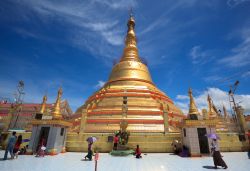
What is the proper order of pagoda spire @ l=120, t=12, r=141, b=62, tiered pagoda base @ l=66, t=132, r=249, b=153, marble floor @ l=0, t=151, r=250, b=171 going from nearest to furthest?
marble floor @ l=0, t=151, r=250, b=171
tiered pagoda base @ l=66, t=132, r=249, b=153
pagoda spire @ l=120, t=12, r=141, b=62

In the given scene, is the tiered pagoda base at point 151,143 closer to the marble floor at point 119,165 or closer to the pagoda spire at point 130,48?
the marble floor at point 119,165

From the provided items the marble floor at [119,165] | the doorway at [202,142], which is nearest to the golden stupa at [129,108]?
the doorway at [202,142]

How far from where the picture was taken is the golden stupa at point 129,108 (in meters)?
19.7

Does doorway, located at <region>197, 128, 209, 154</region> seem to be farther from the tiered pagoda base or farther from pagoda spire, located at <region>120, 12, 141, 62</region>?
pagoda spire, located at <region>120, 12, 141, 62</region>

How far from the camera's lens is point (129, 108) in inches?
878

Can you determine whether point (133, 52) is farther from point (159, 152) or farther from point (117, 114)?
point (159, 152)

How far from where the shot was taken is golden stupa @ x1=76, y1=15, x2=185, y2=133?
64.5ft

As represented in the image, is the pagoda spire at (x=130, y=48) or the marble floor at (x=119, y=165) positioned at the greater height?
the pagoda spire at (x=130, y=48)

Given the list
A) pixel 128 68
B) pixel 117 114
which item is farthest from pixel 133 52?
pixel 117 114

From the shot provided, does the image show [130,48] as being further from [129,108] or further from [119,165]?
[119,165]

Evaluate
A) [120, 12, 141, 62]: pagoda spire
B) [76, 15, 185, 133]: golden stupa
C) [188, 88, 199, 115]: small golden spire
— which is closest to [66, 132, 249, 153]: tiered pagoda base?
[76, 15, 185, 133]: golden stupa

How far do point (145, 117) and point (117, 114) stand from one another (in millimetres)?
3708

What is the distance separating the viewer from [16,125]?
22047 mm

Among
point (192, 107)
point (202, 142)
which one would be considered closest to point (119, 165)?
point (202, 142)
